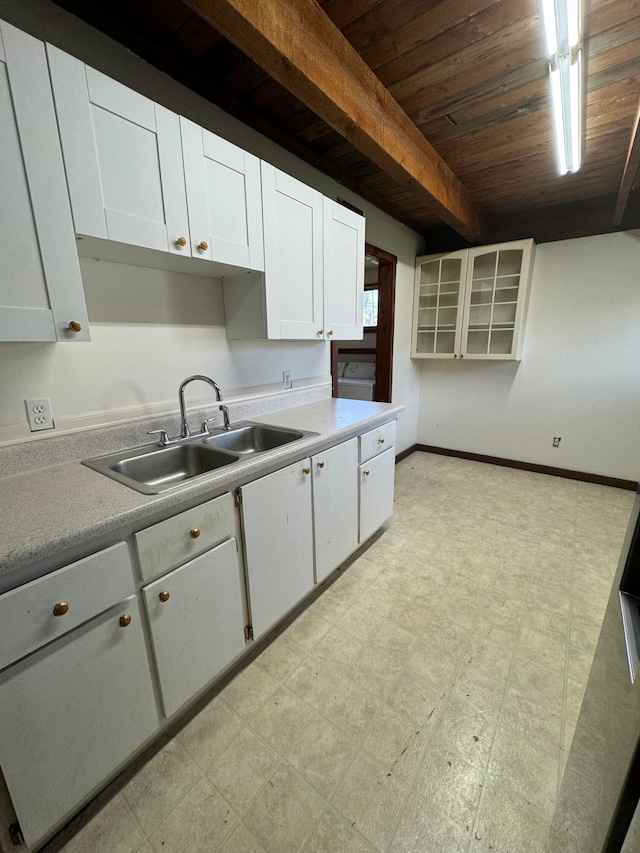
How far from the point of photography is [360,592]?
1.94 metres

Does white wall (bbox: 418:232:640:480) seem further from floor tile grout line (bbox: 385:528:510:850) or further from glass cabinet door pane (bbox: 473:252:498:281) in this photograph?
floor tile grout line (bbox: 385:528:510:850)

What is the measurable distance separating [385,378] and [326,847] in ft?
10.4

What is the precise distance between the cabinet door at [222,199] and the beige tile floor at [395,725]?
1826mm

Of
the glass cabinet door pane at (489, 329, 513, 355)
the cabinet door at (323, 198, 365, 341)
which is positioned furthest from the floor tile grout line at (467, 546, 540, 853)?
the glass cabinet door pane at (489, 329, 513, 355)

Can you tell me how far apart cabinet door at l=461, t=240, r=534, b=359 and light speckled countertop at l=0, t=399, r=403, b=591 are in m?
2.79

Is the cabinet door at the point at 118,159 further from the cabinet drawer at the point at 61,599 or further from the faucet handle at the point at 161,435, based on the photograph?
the cabinet drawer at the point at 61,599

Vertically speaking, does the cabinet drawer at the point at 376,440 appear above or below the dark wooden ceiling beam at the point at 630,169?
below

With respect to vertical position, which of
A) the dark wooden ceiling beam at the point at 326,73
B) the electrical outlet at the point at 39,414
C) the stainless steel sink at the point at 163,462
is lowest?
the stainless steel sink at the point at 163,462

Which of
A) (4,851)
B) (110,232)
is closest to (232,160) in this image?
(110,232)

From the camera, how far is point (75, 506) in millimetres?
980

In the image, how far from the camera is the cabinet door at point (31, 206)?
3.01 feet

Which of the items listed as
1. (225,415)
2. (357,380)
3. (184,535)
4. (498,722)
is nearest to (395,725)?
(498,722)

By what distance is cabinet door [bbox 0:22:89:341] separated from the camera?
0.92m

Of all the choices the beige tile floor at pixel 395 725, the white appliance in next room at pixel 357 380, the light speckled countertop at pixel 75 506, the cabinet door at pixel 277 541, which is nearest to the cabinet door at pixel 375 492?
the beige tile floor at pixel 395 725
